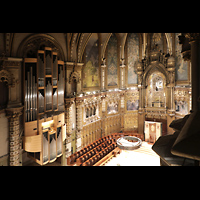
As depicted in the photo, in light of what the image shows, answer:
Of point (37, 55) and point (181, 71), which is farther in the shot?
point (181, 71)

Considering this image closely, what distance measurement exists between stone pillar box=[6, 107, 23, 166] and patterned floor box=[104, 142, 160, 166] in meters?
5.87

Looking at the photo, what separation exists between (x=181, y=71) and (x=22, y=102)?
41.7 feet

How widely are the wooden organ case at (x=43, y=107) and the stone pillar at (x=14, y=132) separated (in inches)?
14.5

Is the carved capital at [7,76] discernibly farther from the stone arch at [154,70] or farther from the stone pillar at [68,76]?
the stone arch at [154,70]

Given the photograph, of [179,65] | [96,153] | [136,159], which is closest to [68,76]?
[96,153]

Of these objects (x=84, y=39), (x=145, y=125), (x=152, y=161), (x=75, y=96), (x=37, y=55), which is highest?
(x=84, y=39)

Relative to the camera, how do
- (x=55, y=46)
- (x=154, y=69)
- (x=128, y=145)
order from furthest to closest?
(x=154, y=69), (x=128, y=145), (x=55, y=46)

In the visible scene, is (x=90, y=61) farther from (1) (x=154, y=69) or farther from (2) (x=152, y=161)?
(2) (x=152, y=161)

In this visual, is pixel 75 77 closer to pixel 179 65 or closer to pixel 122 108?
pixel 122 108

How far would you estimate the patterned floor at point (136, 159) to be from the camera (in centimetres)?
1088

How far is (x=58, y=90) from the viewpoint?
9172 mm

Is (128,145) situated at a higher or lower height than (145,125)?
lower

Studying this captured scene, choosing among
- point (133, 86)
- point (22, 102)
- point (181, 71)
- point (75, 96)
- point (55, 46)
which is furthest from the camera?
point (133, 86)

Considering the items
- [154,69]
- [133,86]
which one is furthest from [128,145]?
[154,69]
